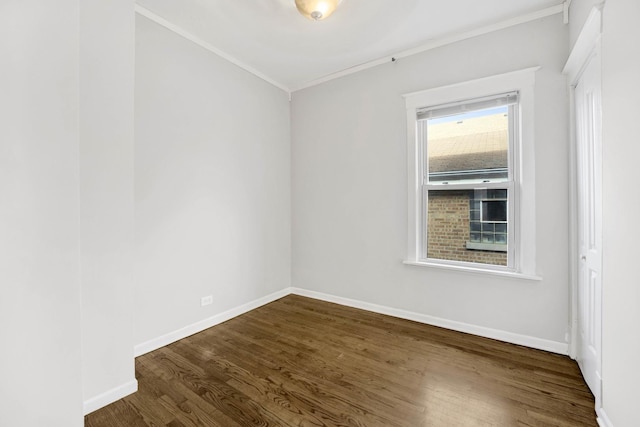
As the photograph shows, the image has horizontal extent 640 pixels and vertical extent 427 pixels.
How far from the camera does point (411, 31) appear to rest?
2.69 meters

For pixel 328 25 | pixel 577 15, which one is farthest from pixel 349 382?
pixel 577 15

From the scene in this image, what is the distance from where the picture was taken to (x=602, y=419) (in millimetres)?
1562

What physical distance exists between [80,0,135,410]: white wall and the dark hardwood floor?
30 centimetres

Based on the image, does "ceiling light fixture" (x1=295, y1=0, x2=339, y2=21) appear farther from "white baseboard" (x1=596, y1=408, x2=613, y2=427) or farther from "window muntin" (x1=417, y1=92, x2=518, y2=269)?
"white baseboard" (x1=596, y1=408, x2=613, y2=427)

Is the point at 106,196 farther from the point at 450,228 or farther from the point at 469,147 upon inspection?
the point at 469,147

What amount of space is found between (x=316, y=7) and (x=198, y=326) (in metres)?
3.11

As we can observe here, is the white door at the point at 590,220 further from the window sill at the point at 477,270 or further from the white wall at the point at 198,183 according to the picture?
the white wall at the point at 198,183

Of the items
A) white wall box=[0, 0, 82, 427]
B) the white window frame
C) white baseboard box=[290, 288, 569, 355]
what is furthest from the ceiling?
white baseboard box=[290, 288, 569, 355]

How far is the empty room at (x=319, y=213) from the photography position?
118 cm

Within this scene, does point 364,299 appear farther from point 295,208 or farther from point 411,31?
point 411,31

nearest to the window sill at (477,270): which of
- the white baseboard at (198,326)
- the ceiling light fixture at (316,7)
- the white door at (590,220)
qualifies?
the white door at (590,220)

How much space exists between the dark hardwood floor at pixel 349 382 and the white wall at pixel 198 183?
488mm

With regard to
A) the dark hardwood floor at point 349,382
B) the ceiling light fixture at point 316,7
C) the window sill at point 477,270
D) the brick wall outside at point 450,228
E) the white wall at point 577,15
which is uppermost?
the ceiling light fixture at point 316,7

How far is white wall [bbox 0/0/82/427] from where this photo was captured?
3.43 feet
